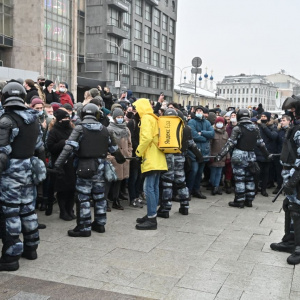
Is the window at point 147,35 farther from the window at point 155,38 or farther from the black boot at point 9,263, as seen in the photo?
the black boot at point 9,263

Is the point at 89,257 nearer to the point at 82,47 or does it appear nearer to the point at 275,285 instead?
the point at 275,285

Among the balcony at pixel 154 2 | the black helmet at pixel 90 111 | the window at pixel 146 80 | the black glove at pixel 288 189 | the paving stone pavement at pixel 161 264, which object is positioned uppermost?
the balcony at pixel 154 2

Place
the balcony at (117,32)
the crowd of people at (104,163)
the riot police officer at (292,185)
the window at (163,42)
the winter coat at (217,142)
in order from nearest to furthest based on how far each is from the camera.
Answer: the crowd of people at (104,163) → the riot police officer at (292,185) → the winter coat at (217,142) → the balcony at (117,32) → the window at (163,42)

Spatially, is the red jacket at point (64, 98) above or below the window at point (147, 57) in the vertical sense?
below

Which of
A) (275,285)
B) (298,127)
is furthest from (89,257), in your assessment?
(298,127)

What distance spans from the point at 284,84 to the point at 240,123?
473 ft

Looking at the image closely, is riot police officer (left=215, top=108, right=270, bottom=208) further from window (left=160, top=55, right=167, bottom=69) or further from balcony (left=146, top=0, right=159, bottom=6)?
window (left=160, top=55, right=167, bottom=69)

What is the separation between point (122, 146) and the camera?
7.94 meters

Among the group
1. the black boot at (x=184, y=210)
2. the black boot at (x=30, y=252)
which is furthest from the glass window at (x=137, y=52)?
the black boot at (x=30, y=252)

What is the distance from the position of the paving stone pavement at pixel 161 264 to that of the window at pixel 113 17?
49.6 metres

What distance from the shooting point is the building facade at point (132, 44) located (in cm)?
5278

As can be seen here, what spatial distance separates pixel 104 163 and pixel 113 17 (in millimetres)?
51136

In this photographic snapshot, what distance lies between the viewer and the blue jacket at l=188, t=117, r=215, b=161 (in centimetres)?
939

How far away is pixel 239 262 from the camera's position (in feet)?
17.4
